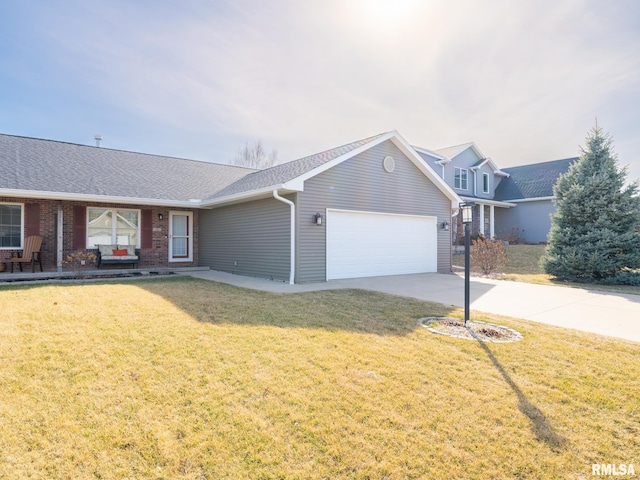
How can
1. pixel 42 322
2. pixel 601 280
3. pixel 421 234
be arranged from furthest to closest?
1. pixel 421 234
2. pixel 601 280
3. pixel 42 322

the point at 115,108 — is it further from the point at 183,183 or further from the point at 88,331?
the point at 88,331

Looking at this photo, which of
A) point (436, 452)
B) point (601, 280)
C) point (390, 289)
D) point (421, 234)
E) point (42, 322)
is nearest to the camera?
point (436, 452)

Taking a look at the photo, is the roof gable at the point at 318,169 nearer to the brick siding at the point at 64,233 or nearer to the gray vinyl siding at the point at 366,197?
the gray vinyl siding at the point at 366,197

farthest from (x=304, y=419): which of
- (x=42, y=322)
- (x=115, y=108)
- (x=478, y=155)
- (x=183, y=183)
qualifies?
(x=478, y=155)

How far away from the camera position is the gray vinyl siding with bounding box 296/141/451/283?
9.53 meters

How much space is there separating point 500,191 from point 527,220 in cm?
285

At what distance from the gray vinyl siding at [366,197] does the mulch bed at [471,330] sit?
458cm

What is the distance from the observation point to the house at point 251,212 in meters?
9.80

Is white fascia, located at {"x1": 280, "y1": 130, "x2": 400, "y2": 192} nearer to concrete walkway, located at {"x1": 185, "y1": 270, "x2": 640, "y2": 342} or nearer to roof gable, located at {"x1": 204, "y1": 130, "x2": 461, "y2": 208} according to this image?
roof gable, located at {"x1": 204, "y1": 130, "x2": 461, "y2": 208}

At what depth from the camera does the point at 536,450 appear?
7.96 ft

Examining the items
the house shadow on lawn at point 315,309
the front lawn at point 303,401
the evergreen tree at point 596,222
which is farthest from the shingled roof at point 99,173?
the evergreen tree at point 596,222

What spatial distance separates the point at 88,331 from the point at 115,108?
13290mm

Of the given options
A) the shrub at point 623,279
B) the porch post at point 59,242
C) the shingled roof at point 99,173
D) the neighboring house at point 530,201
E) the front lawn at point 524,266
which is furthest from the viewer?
the neighboring house at point 530,201

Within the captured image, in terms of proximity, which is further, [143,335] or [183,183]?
[183,183]
